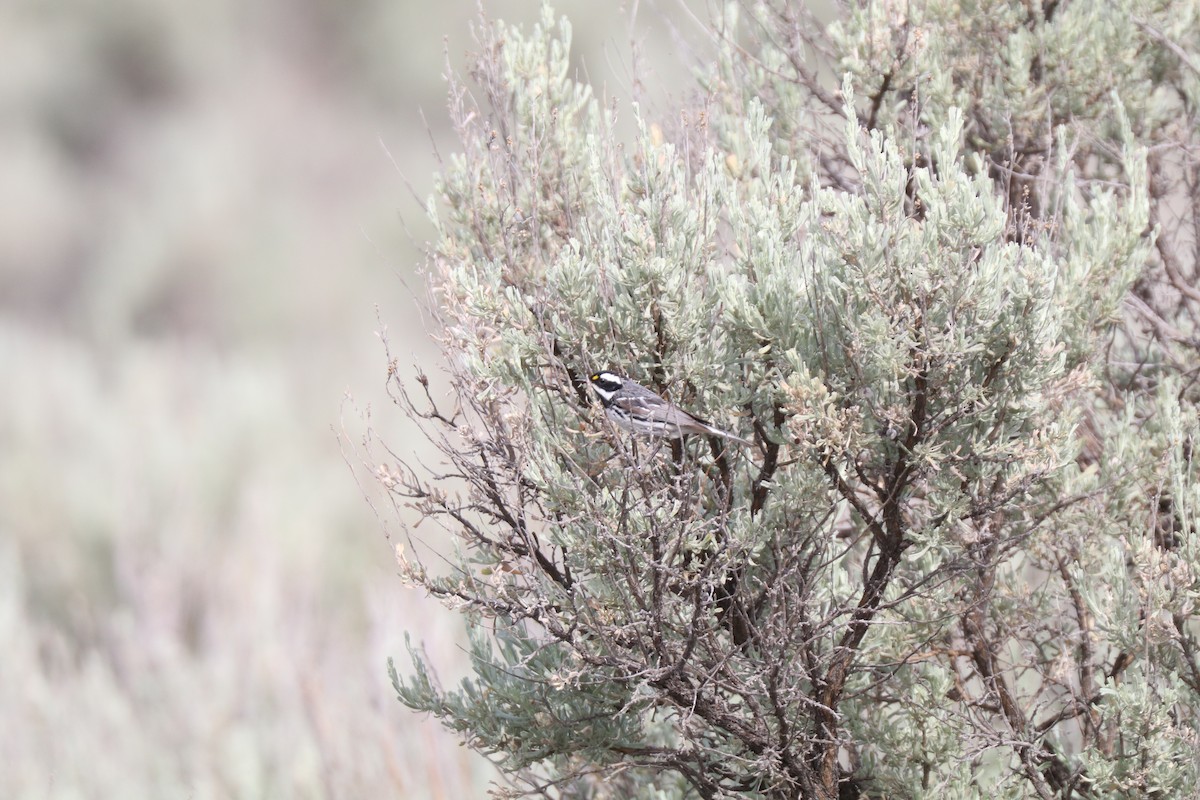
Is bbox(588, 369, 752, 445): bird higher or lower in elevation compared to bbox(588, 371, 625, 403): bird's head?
lower

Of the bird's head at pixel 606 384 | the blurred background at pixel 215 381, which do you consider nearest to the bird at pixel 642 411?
the bird's head at pixel 606 384

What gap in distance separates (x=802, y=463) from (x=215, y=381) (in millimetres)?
9704

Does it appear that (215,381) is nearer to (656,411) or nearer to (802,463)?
(656,411)

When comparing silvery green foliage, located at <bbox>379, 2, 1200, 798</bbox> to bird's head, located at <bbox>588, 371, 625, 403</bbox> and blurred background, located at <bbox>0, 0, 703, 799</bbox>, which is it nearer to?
bird's head, located at <bbox>588, 371, 625, 403</bbox>

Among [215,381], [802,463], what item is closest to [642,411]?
[802,463]

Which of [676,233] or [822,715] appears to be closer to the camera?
[676,233]

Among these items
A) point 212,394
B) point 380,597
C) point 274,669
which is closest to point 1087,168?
point 380,597

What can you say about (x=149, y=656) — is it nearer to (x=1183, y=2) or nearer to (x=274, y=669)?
(x=274, y=669)

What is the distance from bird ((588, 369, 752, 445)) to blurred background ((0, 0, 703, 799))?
684 mm

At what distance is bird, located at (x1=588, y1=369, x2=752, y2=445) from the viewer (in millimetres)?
3344

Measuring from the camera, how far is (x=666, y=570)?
3.19 m

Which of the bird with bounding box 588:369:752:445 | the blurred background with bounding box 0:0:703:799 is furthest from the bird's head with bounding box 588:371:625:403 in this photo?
the blurred background with bounding box 0:0:703:799

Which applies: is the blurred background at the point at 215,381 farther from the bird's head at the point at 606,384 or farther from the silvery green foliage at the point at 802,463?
the bird's head at the point at 606,384

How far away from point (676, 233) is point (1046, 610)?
2.23 meters
